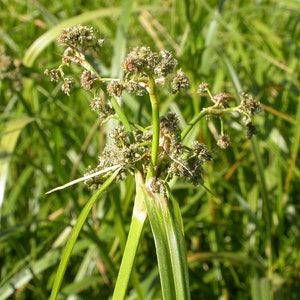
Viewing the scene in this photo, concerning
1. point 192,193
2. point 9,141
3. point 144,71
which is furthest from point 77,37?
point 192,193

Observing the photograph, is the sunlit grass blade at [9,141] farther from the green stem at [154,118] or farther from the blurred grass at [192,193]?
the green stem at [154,118]

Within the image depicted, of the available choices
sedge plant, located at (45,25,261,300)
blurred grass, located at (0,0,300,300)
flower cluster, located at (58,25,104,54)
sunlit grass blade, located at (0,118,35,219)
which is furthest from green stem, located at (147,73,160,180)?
sunlit grass blade, located at (0,118,35,219)

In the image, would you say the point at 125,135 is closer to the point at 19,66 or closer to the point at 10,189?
the point at 19,66

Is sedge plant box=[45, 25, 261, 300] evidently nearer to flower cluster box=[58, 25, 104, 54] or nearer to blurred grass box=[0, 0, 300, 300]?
flower cluster box=[58, 25, 104, 54]

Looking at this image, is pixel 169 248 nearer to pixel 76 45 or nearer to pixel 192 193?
pixel 76 45

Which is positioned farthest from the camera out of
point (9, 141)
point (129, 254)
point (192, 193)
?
point (192, 193)

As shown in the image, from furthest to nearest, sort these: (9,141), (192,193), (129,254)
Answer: (192,193) → (9,141) → (129,254)

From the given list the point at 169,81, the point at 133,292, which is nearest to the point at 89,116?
the point at 133,292

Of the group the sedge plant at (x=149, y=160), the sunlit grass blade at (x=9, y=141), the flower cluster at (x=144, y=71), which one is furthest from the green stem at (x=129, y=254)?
the sunlit grass blade at (x=9, y=141)
